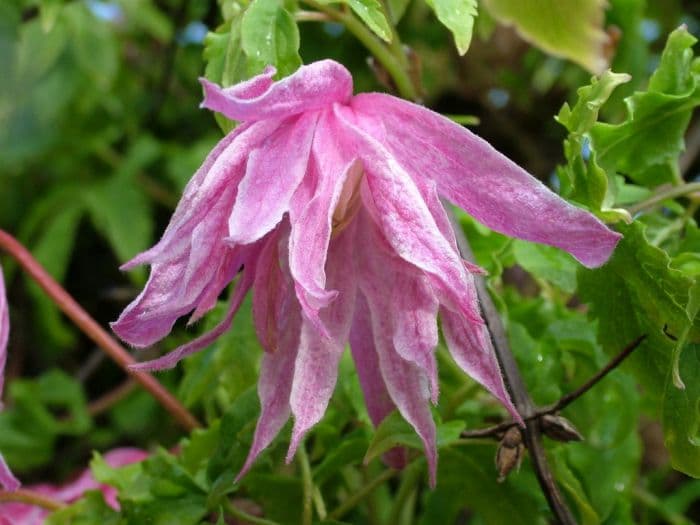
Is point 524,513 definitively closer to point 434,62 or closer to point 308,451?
point 308,451

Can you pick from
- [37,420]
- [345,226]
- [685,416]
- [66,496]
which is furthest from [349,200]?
[37,420]

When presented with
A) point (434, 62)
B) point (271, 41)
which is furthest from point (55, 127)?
point (271, 41)

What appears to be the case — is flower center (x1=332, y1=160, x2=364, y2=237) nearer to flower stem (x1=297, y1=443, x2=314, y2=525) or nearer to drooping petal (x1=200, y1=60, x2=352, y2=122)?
drooping petal (x1=200, y1=60, x2=352, y2=122)

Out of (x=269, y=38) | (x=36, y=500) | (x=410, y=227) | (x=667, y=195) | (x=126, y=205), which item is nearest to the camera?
(x=410, y=227)

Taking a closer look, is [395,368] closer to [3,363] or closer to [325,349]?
[325,349]

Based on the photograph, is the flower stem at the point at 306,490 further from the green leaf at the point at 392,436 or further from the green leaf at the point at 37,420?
the green leaf at the point at 37,420
